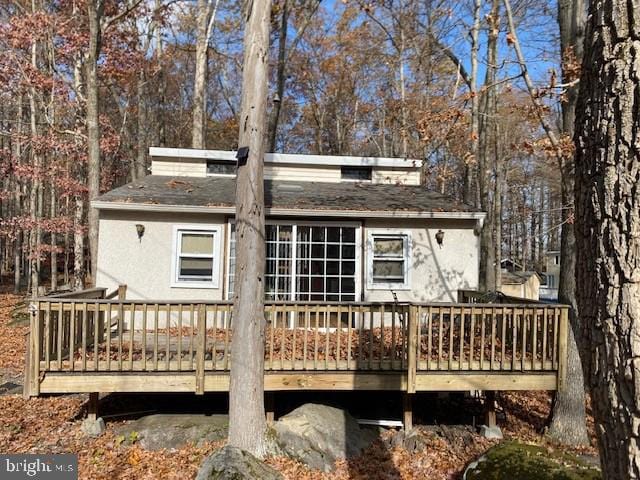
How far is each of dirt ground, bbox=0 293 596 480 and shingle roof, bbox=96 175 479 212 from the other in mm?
3705

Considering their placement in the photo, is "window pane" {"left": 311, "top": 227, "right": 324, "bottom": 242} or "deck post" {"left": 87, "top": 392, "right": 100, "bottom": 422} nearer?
"deck post" {"left": 87, "top": 392, "right": 100, "bottom": 422}

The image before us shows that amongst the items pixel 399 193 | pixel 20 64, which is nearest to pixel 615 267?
pixel 399 193

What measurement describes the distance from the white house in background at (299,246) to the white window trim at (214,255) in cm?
2

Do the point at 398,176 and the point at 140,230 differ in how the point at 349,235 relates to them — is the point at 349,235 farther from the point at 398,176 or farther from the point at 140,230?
the point at 140,230

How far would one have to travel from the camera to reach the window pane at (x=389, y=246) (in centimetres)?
934

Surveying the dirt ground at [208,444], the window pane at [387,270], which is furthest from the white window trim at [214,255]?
the window pane at [387,270]

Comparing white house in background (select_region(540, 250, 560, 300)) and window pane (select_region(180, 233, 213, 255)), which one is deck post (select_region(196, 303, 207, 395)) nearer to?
window pane (select_region(180, 233, 213, 255))

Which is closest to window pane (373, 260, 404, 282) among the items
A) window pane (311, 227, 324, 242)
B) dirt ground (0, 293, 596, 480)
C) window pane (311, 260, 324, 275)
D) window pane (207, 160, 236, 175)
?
window pane (311, 260, 324, 275)

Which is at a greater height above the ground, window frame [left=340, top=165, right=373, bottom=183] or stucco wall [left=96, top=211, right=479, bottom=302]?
window frame [left=340, top=165, right=373, bottom=183]

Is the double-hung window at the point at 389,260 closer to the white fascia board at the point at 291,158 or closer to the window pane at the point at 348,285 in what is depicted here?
the window pane at the point at 348,285

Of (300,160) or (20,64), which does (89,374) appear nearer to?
(300,160)

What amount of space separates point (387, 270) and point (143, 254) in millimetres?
5134

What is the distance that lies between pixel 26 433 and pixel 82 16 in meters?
14.3

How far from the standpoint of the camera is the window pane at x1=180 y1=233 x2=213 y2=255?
8.98 m
